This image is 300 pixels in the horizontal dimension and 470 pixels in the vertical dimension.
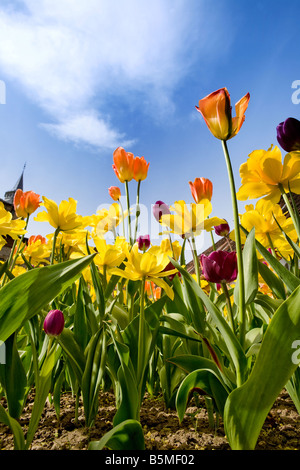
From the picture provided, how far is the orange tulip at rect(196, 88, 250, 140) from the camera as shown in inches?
28.2

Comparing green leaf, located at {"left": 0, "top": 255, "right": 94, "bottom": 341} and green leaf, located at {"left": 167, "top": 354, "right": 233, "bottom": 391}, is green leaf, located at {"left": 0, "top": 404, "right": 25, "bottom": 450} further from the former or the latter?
green leaf, located at {"left": 167, "top": 354, "right": 233, "bottom": 391}

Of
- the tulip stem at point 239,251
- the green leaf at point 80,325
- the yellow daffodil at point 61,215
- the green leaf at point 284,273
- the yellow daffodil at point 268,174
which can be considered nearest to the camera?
the tulip stem at point 239,251

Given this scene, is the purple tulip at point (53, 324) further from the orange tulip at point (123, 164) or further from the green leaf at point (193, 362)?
the orange tulip at point (123, 164)

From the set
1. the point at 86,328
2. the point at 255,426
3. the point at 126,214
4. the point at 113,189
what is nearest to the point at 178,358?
the point at 255,426

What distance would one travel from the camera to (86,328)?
988mm

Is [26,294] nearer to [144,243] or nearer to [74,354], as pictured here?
[74,354]

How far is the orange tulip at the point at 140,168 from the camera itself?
5.01 feet

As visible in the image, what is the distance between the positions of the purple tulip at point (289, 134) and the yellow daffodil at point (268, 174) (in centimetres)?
5

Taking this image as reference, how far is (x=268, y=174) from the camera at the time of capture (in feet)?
2.89

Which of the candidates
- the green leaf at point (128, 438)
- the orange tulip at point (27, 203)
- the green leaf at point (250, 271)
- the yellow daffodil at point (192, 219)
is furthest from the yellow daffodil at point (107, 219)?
the green leaf at point (128, 438)

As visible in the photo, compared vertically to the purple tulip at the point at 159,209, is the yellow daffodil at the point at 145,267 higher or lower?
lower
